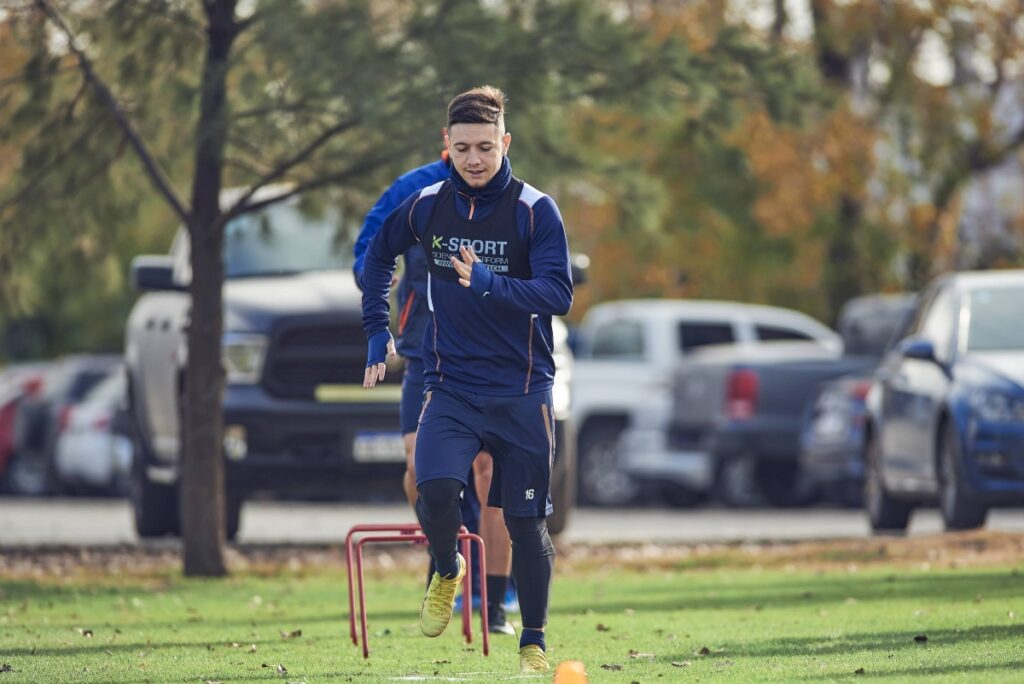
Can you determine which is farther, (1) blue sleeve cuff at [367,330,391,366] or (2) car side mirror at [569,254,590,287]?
(2) car side mirror at [569,254,590,287]

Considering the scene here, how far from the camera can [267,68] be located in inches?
480

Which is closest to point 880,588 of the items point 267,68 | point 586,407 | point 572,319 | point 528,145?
point 528,145

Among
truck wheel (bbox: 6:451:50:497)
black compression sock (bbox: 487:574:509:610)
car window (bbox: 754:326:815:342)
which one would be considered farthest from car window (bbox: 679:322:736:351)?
black compression sock (bbox: 487:574:509:610)

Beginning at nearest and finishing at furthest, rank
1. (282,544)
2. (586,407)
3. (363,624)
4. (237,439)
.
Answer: (363,624) < (237,439) < (282,544) < (586,407)

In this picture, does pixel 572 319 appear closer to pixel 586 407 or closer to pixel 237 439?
pixel 586 407

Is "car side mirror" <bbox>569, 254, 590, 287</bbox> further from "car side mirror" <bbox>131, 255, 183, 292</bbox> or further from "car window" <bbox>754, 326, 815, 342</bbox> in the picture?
"car window" <bbox>754, 326, 815, 342</bbox>

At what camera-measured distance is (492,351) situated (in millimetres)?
7750

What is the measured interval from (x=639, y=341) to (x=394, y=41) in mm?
13271

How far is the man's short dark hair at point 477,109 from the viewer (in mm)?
7609

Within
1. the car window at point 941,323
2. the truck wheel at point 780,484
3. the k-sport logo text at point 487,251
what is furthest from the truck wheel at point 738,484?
the k-sport logo text at point 487,251

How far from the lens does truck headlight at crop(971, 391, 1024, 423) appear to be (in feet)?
46.9

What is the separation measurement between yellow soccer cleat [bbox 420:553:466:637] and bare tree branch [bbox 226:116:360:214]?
15.2 ft

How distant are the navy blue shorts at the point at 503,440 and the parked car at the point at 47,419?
19.7m

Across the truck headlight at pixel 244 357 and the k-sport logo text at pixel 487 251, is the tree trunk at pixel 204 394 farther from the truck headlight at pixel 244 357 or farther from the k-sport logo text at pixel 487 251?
the k-sport logo text at pixel 487 251
